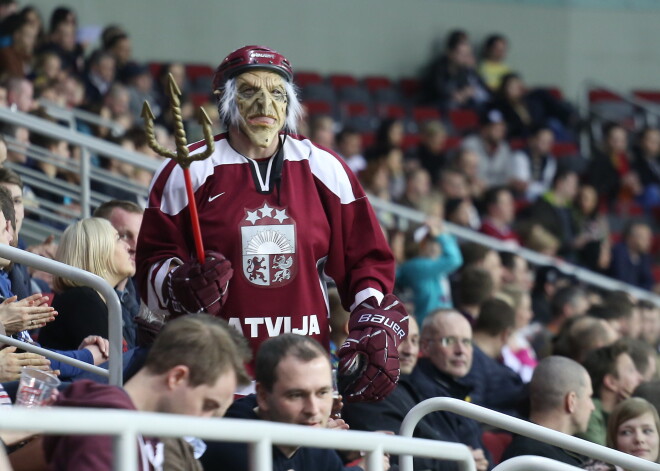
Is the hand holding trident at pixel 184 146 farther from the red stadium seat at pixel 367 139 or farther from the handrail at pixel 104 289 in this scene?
the red stadium seat at pixel 367 139

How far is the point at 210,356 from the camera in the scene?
3.04 metres

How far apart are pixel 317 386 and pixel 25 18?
6.67 metres

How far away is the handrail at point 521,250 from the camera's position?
30.1 feet

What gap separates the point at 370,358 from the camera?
4066 millimetres

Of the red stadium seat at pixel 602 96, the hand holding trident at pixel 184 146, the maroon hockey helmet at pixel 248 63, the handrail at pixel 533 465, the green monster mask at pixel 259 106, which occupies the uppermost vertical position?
the red stadium seat at pixel 602 96

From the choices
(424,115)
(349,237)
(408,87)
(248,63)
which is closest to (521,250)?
(424,115)

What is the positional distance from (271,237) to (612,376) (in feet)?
8.69

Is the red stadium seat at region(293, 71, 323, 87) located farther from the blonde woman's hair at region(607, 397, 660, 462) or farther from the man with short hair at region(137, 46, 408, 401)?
the man with short hair at region(137, 46, 408, 401)

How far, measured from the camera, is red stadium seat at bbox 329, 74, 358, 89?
13883 millimetres

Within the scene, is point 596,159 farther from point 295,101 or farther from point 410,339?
point 295,101

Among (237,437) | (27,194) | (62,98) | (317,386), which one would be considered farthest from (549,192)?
(237,437)

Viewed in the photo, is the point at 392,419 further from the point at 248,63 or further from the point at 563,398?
the point at 248,63

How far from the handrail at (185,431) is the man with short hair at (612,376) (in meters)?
3.16

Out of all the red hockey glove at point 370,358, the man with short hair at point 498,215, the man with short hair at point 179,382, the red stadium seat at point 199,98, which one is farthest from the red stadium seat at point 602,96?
the man with short hair at point 179,382
